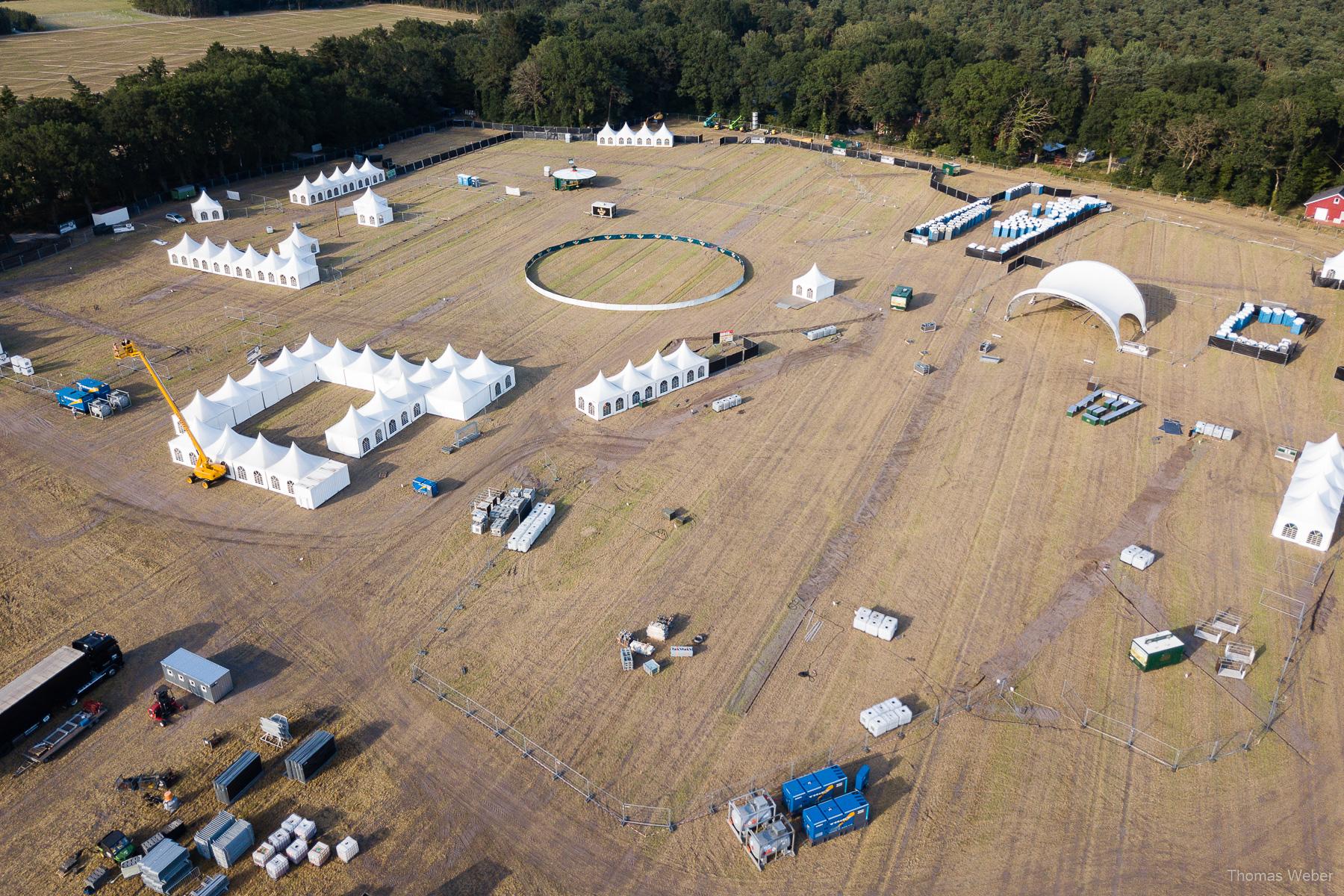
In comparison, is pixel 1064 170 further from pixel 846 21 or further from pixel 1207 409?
pixel 846 21

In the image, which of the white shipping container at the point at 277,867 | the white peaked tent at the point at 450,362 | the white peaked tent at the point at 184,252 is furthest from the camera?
the white peaked tent at the point at 184,252

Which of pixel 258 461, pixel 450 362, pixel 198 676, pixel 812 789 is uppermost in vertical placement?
pixel 450 362

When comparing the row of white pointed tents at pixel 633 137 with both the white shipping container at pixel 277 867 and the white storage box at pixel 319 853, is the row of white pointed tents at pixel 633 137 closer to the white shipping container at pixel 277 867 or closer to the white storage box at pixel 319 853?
the white storage box at pixel 319 853

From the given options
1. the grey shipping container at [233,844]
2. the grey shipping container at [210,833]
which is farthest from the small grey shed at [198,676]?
the grey shipping container at [233,844]

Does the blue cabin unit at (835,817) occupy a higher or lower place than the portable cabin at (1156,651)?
lower

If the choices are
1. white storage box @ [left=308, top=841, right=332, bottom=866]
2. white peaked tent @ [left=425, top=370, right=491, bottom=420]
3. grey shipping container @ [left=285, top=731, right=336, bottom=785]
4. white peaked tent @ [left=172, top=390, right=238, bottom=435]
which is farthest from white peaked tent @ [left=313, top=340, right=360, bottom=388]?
white storage box @ [left=308, top=841, right=332, bottom=866]

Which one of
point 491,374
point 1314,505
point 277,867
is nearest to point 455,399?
point 491,374

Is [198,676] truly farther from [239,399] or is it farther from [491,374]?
[491,374]
